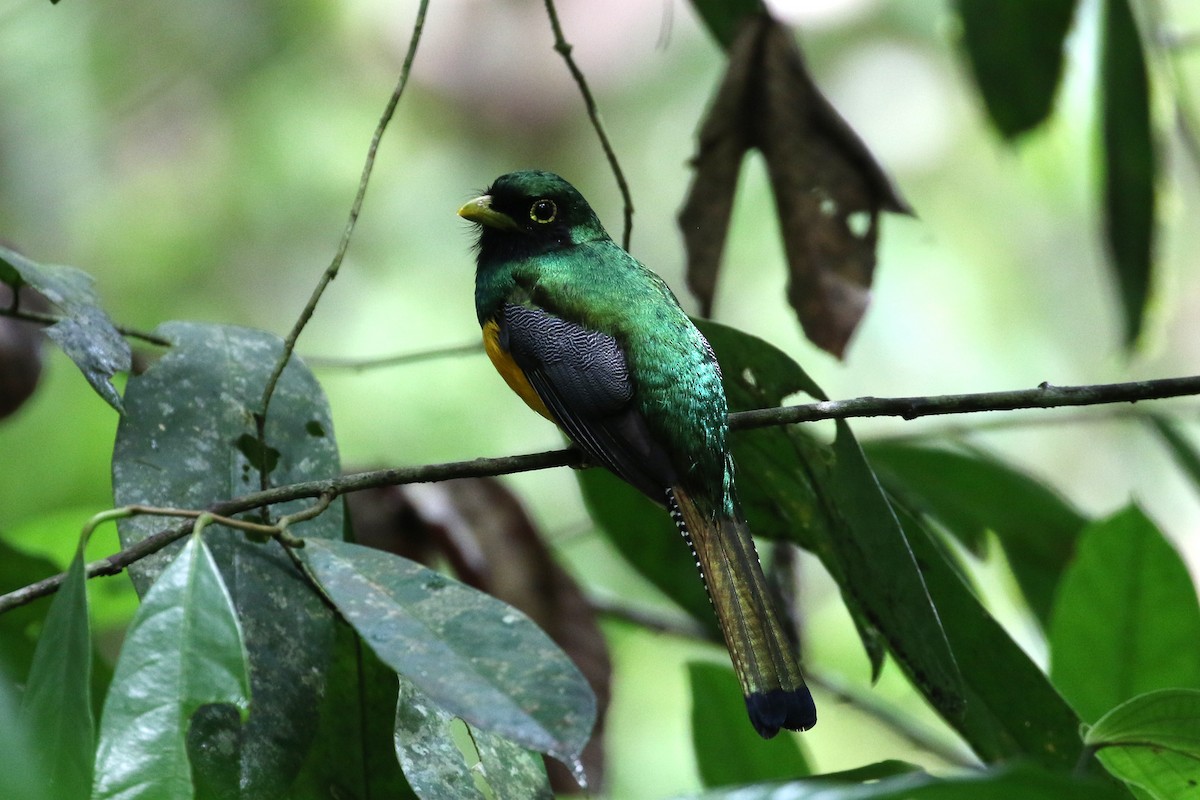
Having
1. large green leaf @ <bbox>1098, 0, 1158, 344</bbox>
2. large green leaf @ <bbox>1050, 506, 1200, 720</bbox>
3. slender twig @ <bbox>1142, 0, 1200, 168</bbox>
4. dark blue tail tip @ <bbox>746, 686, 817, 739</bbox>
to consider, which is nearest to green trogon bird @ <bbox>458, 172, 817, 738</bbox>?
dark blue tail tip @ <bbox>746, 686, 817, 739</bbox>

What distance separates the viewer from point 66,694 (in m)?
1.27

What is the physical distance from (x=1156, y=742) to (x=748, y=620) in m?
0.56

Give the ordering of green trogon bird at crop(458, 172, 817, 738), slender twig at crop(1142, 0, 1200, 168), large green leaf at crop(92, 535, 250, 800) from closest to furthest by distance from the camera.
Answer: large green leaf at crop(92, 535, 250, 800) → green trogon bird at crop(458, 172, 817, 738) → slender twig at crop(1142, 0, 1200, 168)

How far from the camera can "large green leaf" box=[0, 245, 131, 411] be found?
1.72m

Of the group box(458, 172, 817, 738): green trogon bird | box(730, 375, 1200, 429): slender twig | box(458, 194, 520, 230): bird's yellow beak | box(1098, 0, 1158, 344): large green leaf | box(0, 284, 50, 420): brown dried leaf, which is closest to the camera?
box(730, 375, 1200, 429): slender twig

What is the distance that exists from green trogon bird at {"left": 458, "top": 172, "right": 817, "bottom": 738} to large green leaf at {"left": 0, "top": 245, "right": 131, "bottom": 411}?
27.5 inches

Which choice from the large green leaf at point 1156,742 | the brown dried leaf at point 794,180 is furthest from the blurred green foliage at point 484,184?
the large green leaf at point 1156,742

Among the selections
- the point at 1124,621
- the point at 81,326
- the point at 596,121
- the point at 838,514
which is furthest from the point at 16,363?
the point at 1124,621

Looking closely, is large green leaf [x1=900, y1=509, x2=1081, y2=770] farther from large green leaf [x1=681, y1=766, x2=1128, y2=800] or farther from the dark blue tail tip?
large green leaf [x1=681, y1=766, x2=1128, y2=800]

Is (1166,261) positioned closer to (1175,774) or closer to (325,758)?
(1175,774)

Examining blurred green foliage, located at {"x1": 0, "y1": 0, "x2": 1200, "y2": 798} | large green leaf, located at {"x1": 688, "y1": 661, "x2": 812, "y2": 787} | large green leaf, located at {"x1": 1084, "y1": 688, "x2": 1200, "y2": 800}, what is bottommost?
large green leaf, located at {"x1": 1084, "y1": 688, "x2": 1200, "y2": 800}

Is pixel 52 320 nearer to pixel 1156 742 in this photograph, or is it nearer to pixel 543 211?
pixel 543 211

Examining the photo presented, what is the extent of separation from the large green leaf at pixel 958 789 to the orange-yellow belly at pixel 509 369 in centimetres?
114

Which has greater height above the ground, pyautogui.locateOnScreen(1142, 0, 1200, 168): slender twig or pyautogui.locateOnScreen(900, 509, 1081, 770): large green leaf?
pyautogui.locateOnScreen(1142, 0, 1200, 168): slender twig
